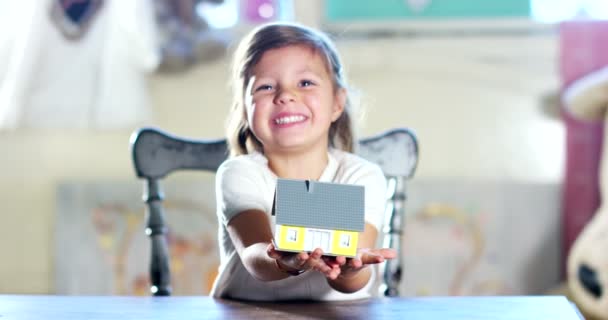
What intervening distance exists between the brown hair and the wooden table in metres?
0.24

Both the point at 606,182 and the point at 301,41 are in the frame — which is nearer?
the point at 301,41

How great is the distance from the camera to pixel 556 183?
230 centimetres

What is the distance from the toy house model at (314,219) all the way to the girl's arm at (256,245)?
2.0 inches

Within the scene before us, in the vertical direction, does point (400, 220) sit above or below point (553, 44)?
below

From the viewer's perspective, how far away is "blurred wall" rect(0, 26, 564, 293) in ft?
7.65

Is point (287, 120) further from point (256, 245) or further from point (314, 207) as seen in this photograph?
point (314, 207)

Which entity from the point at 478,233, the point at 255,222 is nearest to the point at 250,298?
the point at 255,222

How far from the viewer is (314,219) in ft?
2.78

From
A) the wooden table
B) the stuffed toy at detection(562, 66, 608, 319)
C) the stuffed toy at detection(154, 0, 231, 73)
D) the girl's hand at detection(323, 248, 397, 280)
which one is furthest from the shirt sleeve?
the stuffed toy at detection(154, 0, 231, 73)

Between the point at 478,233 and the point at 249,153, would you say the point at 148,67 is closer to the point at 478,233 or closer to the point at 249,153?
the point at 478,233

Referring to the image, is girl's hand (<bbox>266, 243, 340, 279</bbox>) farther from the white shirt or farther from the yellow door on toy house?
the white shirt

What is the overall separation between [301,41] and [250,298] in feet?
1.05

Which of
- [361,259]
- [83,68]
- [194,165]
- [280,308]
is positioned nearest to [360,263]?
[361,259]

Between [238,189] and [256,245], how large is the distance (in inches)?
3.9
